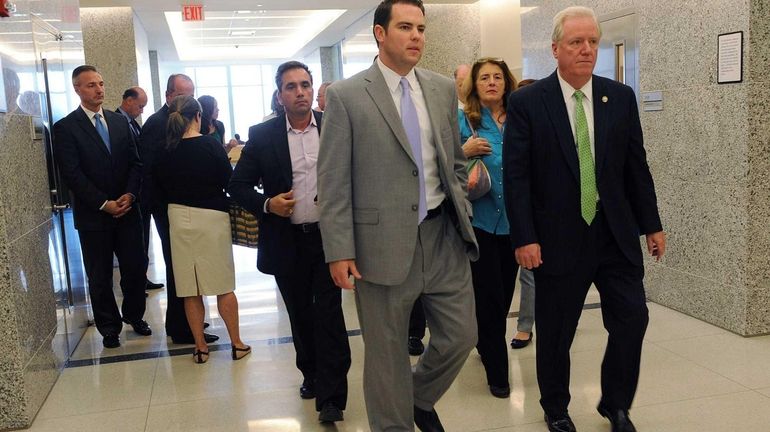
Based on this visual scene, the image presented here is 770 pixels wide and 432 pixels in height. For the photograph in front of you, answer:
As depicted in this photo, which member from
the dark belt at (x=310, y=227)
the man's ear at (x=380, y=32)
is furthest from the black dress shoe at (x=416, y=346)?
the man's ear at (x=380, y=32)

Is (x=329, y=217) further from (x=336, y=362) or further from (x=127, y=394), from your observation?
(x=127, y=394)

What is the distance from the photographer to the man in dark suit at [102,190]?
4707 millimetres

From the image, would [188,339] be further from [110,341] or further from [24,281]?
[24,281]

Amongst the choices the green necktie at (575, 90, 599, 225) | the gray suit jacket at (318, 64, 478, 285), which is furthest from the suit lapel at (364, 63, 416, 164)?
the green necktie at (575, 90, 599, 225)

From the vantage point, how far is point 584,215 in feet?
9.54

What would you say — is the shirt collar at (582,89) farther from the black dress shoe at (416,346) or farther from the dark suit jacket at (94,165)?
the dark suit jacket at (94,165)

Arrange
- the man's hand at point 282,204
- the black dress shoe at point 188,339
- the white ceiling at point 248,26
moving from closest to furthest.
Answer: the man's hand at point 282,204 → the black dress shoe at point 188,339 → the white ceiling at point 248,26

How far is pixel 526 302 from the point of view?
444cm

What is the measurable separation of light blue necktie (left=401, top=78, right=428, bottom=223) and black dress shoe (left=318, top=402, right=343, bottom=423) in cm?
118

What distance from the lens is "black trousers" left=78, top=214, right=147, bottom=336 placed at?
16.0ft

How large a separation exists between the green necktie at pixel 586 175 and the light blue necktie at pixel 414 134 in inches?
27.0

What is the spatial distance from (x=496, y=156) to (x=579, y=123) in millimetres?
741

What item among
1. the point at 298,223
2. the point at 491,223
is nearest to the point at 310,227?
the point at 298,223

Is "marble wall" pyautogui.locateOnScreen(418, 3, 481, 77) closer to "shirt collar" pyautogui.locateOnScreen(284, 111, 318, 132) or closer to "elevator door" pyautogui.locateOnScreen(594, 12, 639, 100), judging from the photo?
"elevator door" pyautogui.locateOnScreen(594, 12, 639, 100)
